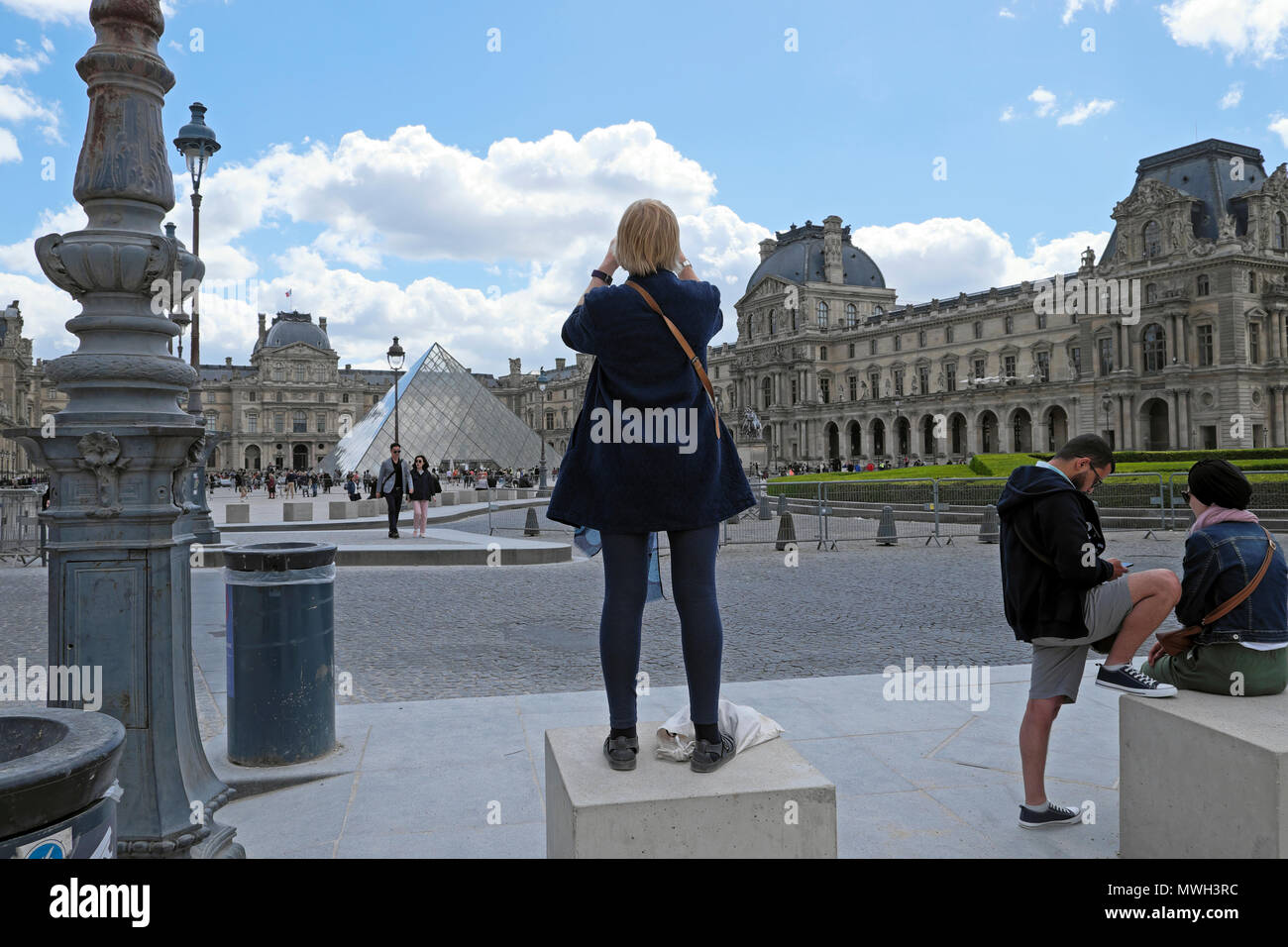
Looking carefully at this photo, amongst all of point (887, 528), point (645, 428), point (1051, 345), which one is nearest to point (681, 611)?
point (645, 428)

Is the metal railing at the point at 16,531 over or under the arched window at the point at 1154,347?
under

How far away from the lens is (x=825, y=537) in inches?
606

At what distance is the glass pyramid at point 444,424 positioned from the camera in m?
42.8

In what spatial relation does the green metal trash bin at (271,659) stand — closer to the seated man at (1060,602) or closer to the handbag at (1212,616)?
the seated man at (1060,602)

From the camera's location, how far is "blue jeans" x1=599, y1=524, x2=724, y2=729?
8.02ft

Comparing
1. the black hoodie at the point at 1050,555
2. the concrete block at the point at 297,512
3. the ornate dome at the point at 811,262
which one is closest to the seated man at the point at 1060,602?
the black hoodie at the point at 1050,555

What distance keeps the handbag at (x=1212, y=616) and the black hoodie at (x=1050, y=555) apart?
10.6 inches

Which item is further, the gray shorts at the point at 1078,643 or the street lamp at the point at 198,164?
the street lamp at the point at 198,164

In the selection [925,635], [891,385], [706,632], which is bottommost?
[925,635]

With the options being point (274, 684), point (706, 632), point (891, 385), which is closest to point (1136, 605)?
point (706, 632)

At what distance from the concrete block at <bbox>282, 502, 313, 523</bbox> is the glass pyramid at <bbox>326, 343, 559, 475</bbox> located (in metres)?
21.8

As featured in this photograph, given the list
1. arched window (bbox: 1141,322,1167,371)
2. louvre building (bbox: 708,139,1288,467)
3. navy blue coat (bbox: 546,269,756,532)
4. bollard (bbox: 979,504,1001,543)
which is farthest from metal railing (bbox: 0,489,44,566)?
arched window (bbox: 1141,322,1167,371)
